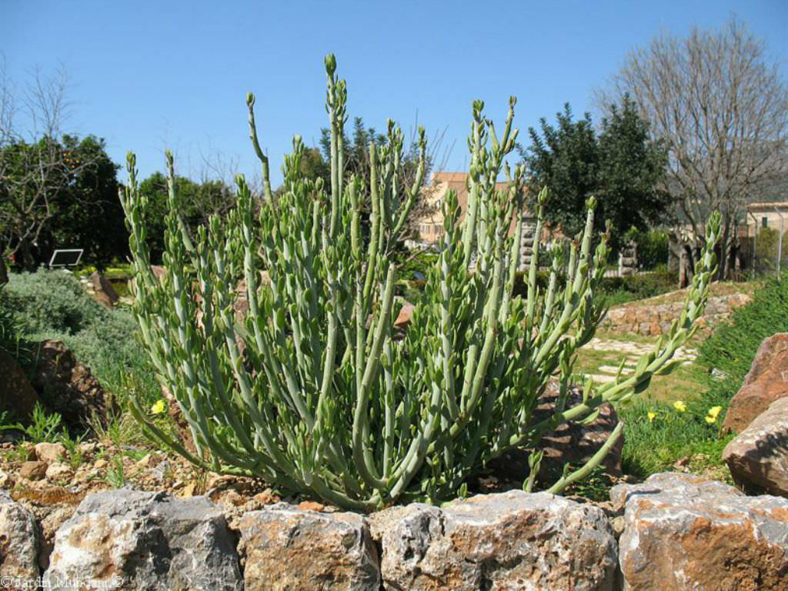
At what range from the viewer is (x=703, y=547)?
2.00m

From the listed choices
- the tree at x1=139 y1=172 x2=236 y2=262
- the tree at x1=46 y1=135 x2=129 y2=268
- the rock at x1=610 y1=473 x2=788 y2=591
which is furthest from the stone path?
the tree at x1=46 y1=135 x2=129 y2=268

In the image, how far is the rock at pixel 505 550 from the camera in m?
1.97

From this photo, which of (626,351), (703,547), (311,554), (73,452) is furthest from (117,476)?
(626,351)

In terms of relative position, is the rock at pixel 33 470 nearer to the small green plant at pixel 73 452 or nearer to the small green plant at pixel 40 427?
the small green plant at pixel 73 452

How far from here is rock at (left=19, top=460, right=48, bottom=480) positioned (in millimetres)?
2697

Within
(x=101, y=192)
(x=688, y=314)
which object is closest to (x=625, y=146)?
(x=101, y=192)

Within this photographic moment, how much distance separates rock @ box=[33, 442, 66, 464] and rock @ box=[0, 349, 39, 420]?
0.52 meters

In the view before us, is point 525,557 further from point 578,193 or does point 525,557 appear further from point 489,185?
point 578,193

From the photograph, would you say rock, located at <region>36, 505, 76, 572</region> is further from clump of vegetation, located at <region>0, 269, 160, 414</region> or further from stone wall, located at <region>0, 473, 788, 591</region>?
clump of vegetation, located at <region>0, 269, 160, 414</region>

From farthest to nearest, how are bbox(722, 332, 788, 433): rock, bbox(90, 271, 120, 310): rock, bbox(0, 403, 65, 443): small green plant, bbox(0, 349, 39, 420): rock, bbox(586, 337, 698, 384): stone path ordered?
bbox(90, 271, 120, 310): rock, bbox(586, 337, 698, 384): stone path, bbox(722, 332, 788, 433): rock, bbox(0, 349, 39, 420): rock, bbox(0, 403, 65, 443): small green plant

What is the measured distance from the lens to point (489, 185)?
2.37 metres

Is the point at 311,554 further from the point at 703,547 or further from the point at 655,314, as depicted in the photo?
the point at 655,314

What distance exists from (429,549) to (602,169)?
51.8ft

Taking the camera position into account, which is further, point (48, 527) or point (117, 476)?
point (117, 476)
